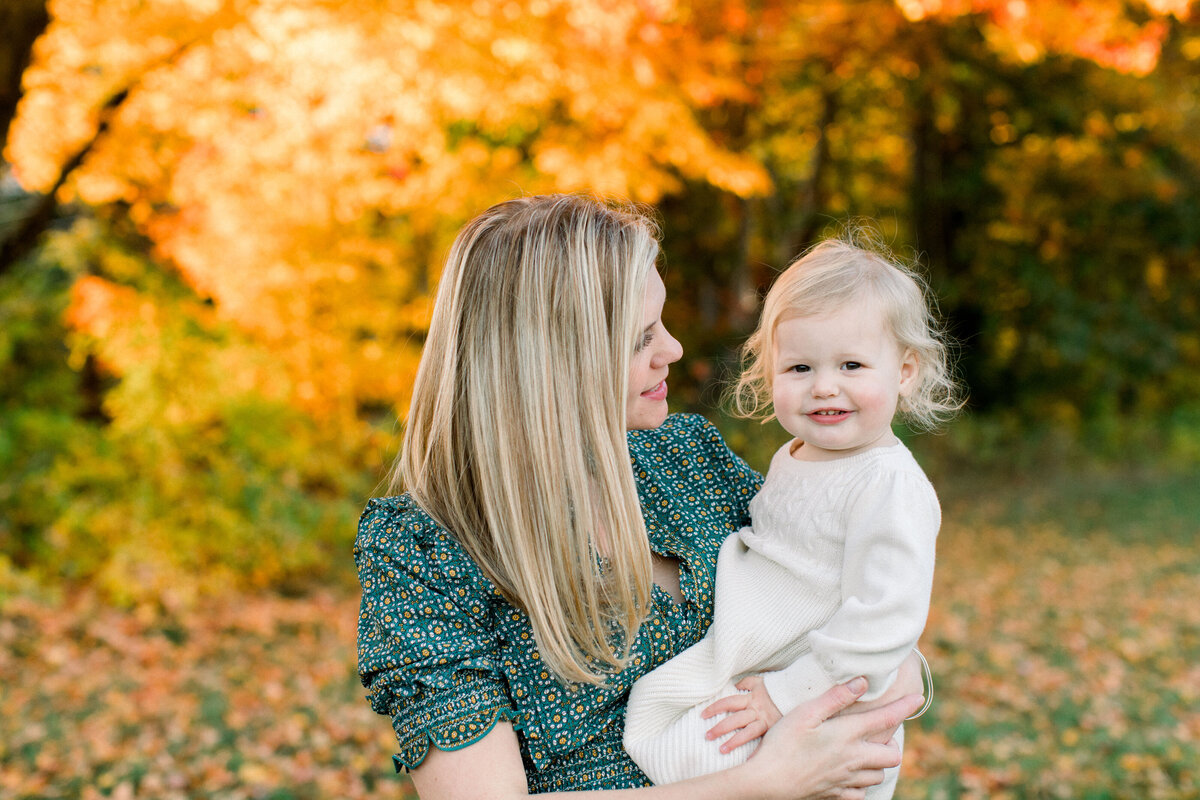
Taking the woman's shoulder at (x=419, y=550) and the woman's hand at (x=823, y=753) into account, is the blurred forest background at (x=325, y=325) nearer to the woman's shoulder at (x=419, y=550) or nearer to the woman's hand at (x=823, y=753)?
the woman's shoulder at (x=419, y=550)

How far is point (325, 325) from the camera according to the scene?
758cm

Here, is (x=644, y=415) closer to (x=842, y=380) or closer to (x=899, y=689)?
(x=842, y=380)

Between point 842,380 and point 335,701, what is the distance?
4.32 meters

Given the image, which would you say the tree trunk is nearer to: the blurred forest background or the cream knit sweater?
the blurred forest background

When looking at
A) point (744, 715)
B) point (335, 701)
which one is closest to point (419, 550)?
point (744, 715)

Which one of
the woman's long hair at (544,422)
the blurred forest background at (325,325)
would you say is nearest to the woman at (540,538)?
the woman's long hair at (544,422)

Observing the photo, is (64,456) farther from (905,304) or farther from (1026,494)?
(1026,494)

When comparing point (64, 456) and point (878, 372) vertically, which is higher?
point (878, 372)

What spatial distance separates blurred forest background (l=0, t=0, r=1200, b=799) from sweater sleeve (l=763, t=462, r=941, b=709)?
2884mm

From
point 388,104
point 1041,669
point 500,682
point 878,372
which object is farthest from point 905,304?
point 1041,669

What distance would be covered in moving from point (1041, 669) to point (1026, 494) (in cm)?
656

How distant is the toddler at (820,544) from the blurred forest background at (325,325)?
8.69 ft

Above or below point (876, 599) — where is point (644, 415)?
above

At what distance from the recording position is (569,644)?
163 cm
